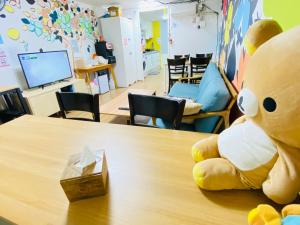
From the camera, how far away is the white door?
4.82m

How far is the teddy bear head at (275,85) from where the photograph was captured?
0.37 metres

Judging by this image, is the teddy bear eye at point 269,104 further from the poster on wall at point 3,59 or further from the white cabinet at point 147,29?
the white cabinet at point 147,29

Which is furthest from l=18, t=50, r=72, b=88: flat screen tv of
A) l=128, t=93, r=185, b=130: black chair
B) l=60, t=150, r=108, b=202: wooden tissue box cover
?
l=60, t=150, r=108, b=202: wooden tissue box cover

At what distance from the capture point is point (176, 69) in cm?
395

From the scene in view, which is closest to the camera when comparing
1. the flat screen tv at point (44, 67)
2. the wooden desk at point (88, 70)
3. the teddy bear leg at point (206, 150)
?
the teddy bear leg at point (206, 150)

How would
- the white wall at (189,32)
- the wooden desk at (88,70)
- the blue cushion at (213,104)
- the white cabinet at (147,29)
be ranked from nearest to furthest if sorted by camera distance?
the blue cushion at (213,104) → the wooden desk at (88,70) → the white wall at (189,32) → the white cabinet at (147,29)

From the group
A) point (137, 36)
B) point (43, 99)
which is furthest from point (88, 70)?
point (137, 36)

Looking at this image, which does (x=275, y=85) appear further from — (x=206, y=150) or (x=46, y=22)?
(x=46, y=22)

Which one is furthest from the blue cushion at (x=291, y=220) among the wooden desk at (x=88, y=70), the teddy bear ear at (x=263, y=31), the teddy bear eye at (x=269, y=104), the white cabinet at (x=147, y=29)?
the white cabinet at (x=147, y=29)

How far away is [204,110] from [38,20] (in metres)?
3.36

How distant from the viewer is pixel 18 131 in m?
1.04

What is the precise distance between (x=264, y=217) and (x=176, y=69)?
374 centimetres

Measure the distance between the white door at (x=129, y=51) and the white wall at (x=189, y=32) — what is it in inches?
55.2

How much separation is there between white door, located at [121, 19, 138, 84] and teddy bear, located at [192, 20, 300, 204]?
185 inches
